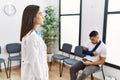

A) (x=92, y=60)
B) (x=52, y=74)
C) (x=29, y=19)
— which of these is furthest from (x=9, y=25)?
(x=29, y=19)

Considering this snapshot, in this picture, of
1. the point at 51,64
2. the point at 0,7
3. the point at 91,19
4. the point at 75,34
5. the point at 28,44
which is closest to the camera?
the point at 28,44

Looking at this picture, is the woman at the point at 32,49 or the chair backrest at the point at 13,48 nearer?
the woman at the point at 32,49

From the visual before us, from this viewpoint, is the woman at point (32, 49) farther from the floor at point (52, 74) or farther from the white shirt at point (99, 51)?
the floor at point (52, 74)

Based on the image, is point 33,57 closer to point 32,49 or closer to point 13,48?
point 32,49

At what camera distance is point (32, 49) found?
51.3 inches

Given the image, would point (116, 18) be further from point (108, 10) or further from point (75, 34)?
point (75, 34)

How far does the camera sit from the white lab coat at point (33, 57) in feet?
4.29

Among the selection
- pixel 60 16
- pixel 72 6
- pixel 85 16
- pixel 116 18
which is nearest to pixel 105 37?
pixel 116 18

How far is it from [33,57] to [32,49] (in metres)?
0.07

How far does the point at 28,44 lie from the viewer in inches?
51.9

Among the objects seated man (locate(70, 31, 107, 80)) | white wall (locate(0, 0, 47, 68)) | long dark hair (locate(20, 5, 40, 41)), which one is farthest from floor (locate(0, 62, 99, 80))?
long dark hair (locate(20, 5, 40, 41))

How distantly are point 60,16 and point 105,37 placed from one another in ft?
5.90

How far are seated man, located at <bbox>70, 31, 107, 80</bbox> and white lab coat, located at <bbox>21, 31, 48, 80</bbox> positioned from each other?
64.4 inches

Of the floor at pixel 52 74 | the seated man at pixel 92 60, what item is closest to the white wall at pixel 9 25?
the floor at pixel 52 74
